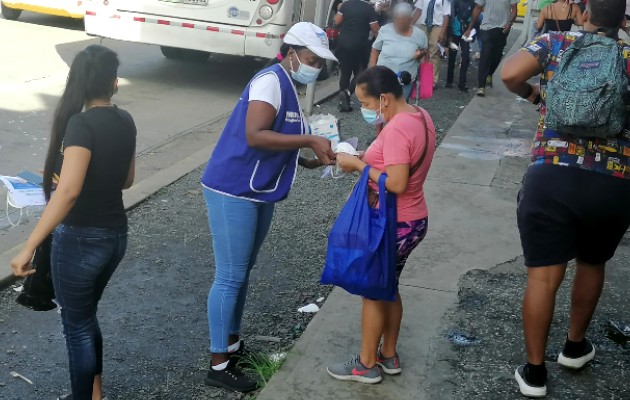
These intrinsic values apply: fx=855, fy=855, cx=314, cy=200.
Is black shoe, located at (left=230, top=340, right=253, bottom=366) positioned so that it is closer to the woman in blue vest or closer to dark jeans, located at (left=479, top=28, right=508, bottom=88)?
the woman in blue vest

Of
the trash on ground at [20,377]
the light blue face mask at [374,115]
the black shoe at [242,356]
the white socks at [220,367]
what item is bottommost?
the trash on ground at [20,377]

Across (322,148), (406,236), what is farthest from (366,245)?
(322,148)

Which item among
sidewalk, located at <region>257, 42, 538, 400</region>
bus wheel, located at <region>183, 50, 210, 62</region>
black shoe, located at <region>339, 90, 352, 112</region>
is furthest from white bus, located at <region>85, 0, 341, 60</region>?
Result: sidewalk, located at <region>257, 42, 538, 400</region>

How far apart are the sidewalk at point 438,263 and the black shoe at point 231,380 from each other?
0.13 m

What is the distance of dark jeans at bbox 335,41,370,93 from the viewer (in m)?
11.3

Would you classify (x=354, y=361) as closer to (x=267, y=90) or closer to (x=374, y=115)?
(x=374, y=115)

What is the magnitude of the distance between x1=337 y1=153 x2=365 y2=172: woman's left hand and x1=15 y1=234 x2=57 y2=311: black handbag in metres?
1.34

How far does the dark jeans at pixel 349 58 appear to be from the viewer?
1126 centimetres

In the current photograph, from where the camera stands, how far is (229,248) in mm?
4070

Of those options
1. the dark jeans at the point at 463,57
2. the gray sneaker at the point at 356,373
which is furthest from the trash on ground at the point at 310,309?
the dark jeans at the point at 463,57

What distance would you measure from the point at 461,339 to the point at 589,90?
1.71 m

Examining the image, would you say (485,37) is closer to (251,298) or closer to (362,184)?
(251,298)

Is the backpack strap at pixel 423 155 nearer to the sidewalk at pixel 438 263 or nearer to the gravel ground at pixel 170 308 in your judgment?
the sidewalk at pixel 438 263

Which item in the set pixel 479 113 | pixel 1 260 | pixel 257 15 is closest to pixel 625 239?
pixel 1 260
